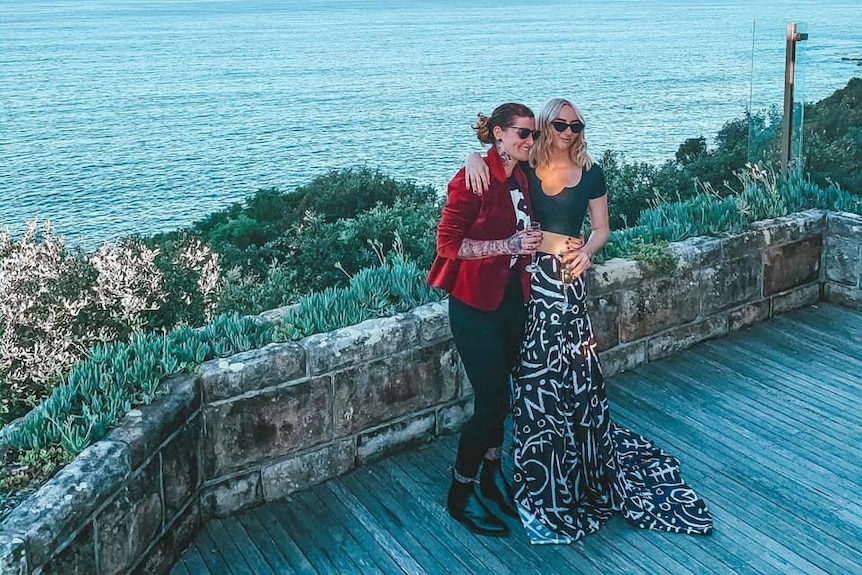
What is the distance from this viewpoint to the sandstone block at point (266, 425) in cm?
367

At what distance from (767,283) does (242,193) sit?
101 feet

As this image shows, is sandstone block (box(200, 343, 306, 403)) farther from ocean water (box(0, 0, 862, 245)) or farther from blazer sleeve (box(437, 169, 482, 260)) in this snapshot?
ocean water (box(0, 0, 862, 245))

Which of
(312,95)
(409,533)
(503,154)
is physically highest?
(312,95)

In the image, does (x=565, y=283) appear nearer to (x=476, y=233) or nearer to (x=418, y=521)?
(x=476, y=233)

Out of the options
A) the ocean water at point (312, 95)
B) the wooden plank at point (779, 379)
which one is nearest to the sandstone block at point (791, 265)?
the wooden plank at point (779, 379)

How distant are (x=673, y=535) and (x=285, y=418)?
1.69 meters

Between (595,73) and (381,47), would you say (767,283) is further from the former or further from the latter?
(381,47)

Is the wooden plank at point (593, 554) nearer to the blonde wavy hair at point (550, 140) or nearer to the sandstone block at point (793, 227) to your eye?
the blonde wavy hair at point (550, 140)

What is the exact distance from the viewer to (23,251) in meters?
6.50

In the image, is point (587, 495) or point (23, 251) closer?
point (587, 495)

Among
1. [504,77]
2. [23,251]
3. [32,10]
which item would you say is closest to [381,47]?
[504,77]

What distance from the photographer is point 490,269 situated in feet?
11.2

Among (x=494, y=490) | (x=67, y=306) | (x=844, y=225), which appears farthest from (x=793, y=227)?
(x=67, y=306)

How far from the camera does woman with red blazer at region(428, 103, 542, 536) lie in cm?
334
